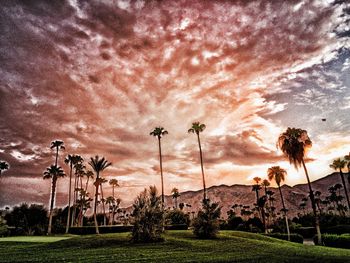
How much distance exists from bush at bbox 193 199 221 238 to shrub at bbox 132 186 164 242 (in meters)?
5.13

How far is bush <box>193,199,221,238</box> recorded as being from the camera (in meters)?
28.7

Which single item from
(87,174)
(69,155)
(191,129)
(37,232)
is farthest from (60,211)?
(191,129)

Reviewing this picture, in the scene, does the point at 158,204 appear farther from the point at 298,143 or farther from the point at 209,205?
the point at 298,143

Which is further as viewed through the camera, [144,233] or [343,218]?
[343,218]

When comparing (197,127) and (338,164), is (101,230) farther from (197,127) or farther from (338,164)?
(338,164)

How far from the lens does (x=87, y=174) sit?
10281 centimetres

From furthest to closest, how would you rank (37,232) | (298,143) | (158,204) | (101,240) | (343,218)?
1. (37,232)
2. (343,218)
3. (298,143)
4. (158,204)
5. (101,240)

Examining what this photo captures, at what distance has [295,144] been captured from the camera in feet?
140

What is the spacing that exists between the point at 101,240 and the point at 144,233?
3.62m

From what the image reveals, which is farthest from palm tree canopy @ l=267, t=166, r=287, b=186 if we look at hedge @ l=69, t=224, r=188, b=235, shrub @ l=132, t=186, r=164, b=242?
shrub @ l=132, t=186, r=164, b=242

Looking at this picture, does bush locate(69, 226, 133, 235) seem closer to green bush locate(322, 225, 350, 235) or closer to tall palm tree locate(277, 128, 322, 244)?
tall palm tree locate(277, 128, 322, 244)

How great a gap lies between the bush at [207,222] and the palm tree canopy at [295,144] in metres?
18.5

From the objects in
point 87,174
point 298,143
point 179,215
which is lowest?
point 179,215

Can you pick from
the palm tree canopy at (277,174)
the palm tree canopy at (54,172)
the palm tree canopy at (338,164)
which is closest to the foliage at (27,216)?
the palm tree canopy at (54,172)
